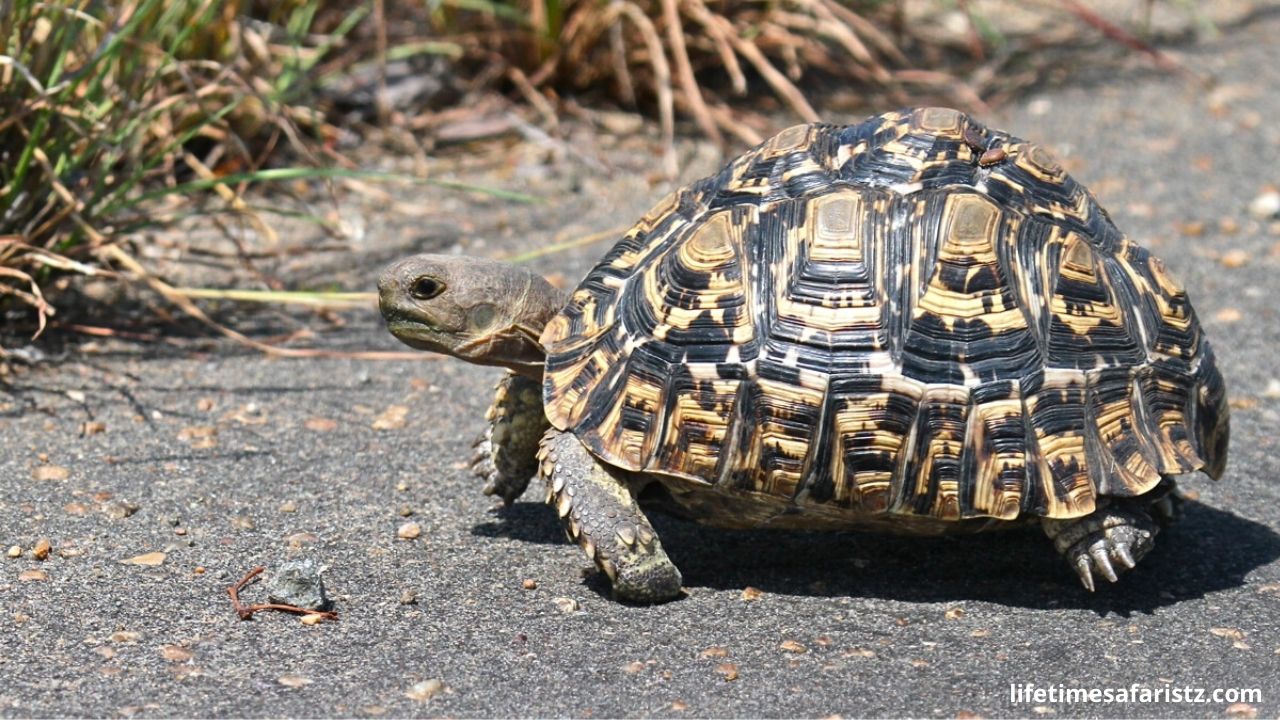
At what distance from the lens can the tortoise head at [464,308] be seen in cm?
336

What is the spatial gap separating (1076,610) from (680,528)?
1012mm

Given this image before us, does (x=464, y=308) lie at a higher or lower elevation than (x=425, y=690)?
higher

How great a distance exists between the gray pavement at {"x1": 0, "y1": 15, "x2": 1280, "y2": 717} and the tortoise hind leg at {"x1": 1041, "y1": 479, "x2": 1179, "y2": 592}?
4.4 inches

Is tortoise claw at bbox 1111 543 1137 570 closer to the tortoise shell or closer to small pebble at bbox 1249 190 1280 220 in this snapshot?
the tortoise shell

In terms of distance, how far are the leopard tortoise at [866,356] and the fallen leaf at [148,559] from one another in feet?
2.55

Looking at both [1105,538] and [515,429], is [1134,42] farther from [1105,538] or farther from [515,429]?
[515,429]

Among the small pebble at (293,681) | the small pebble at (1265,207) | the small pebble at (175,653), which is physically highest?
the small pebble at (1265,207)

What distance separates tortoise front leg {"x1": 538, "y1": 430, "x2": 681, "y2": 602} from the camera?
319cm

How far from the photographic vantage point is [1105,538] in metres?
3.25

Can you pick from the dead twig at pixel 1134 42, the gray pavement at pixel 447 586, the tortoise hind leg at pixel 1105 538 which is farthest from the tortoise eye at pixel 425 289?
the dead twig at pixel 1134 42

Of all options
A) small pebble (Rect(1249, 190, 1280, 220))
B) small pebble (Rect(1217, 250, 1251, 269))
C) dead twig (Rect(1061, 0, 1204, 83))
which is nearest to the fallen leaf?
small pebble (Rect(1217, 250, 1251, 269))

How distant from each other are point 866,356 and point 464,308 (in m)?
0.93

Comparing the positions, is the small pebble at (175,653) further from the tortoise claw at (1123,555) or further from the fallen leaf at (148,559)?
the tortoise claw at (1123,555)

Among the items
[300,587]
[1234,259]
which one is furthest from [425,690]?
[1234,259]
